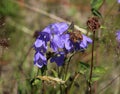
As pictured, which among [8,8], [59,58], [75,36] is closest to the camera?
[75,36]

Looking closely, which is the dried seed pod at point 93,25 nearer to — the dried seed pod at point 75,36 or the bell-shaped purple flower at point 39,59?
the dried seed pod at point 75,36

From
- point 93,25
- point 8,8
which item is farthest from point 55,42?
point 8,8

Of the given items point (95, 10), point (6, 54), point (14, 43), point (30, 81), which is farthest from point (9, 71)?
point (95, 10)

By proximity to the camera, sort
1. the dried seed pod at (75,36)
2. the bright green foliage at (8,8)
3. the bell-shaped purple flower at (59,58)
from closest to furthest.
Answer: the dried seed pod at (75,36) < the bell-shaped purple flower at (59,58) < the bright green foliage at (8,8)

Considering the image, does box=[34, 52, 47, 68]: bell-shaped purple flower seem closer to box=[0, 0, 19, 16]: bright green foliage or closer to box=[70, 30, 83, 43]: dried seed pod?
box=[70, 30, 83, 43]: dried seed pod

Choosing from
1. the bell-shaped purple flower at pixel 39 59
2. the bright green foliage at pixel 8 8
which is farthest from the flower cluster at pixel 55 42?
the bright green foliage at pixel 8 8

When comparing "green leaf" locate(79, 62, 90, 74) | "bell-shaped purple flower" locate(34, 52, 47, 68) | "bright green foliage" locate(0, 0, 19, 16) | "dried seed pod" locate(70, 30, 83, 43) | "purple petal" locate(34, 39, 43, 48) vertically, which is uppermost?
"bright green foliage" locate(0, 0, 19, 16)

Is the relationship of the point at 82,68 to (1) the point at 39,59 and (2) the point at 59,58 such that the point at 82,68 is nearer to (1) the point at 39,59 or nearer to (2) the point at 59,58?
(2) the point at 59,58

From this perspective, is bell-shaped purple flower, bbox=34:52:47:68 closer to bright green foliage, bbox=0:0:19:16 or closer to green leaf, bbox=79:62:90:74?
green leaf, bbox=79:62:90:74

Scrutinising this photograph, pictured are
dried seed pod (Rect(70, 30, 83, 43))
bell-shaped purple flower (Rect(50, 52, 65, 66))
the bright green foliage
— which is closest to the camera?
dried seed pod (Rect(70, 30, 83, 43))

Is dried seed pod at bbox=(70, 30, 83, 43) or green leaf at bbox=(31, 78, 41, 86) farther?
green leaf at bbox=(31, 78, 41, 86)

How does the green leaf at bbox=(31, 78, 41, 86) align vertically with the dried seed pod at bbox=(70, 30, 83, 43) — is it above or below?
below

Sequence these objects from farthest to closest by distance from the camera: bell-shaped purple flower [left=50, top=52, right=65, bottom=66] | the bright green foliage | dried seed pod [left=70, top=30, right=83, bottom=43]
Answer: the bright green foliage → bell-shaped purple flower [left=50, top=52, right=65, bottom=66] → dried seed pod [left=70, top=30, right=83, bottom=43]

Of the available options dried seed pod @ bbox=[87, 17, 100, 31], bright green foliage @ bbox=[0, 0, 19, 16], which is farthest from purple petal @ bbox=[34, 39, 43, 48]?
bright green foliage @ bbox=[0, 0, 19, 16]
